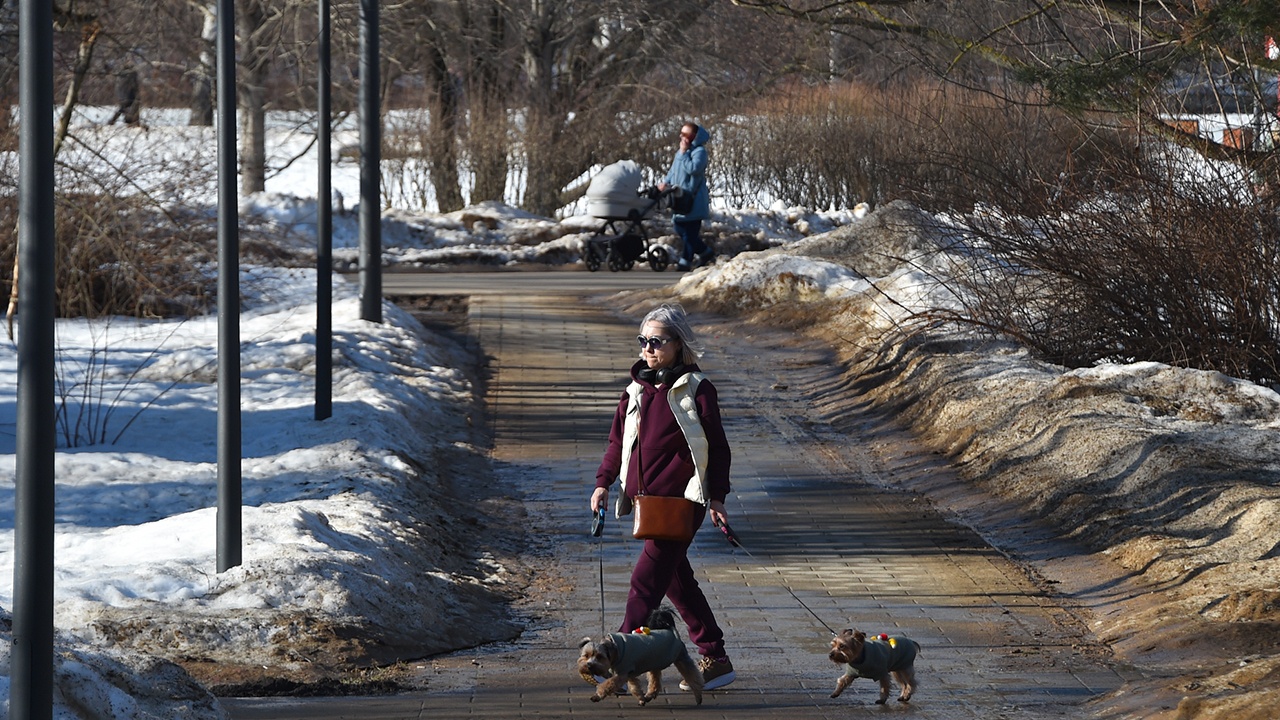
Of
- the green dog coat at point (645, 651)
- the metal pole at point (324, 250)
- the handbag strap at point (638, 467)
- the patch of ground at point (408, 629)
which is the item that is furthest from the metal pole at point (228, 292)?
the metal pole at point (324, 250)

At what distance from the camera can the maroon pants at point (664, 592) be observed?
6344 mm

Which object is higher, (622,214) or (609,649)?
(622,214)

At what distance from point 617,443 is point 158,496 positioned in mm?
4549

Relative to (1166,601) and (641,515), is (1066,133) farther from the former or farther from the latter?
(641,515)

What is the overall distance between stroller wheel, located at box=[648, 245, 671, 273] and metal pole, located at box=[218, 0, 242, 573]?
15880 millimetres

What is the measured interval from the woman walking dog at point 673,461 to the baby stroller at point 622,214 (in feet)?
51.3

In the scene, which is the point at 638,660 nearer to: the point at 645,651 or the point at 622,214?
the point at 645,651

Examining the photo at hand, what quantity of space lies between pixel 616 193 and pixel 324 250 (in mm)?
10764

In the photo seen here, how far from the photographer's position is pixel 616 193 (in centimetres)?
2280

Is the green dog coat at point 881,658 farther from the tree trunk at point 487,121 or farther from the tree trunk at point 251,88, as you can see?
the tree trunk at point 487,121

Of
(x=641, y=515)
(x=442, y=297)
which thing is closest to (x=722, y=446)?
(x=641, y=515)

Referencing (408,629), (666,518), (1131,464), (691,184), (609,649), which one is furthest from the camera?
(691,184)

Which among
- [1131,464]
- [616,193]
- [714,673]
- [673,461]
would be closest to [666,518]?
[673,461]

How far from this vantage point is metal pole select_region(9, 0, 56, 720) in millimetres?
4332
